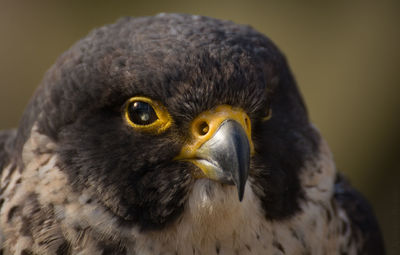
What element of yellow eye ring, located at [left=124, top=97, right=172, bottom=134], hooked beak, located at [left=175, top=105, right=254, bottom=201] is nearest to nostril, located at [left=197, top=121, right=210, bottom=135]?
hooked beak, located at [left=175, top=105, right=254, bottom=201]

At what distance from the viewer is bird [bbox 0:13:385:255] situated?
3.11 m

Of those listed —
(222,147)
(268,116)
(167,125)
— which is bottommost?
(222,147)

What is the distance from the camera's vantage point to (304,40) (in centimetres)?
841

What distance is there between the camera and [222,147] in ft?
9.86

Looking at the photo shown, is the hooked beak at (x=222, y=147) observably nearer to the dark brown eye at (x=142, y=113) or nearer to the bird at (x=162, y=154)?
the bird at (x=162, y=154)

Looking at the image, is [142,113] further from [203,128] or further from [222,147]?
[222,147]

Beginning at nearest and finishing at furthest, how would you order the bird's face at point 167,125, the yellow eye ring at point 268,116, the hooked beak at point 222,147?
the hooked beak at point 222,147 < the bird's face at point 167,125 < the yellow eye ring at point 268,116

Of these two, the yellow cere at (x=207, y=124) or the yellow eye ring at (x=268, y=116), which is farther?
the yellow eye ring at (x=268, y=116)

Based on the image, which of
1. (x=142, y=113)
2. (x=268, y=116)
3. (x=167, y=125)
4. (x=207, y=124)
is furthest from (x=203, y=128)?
(x=268, y=116)

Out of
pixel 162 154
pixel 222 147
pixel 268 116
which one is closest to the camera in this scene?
pixel 222 147

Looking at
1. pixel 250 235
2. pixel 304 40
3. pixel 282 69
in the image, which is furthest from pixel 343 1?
pixel 250 235

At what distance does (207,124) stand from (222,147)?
19cm

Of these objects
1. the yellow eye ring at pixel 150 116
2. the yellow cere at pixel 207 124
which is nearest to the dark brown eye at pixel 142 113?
the yellow eye ring at pixel 150 116

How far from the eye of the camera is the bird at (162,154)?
3.11 m
